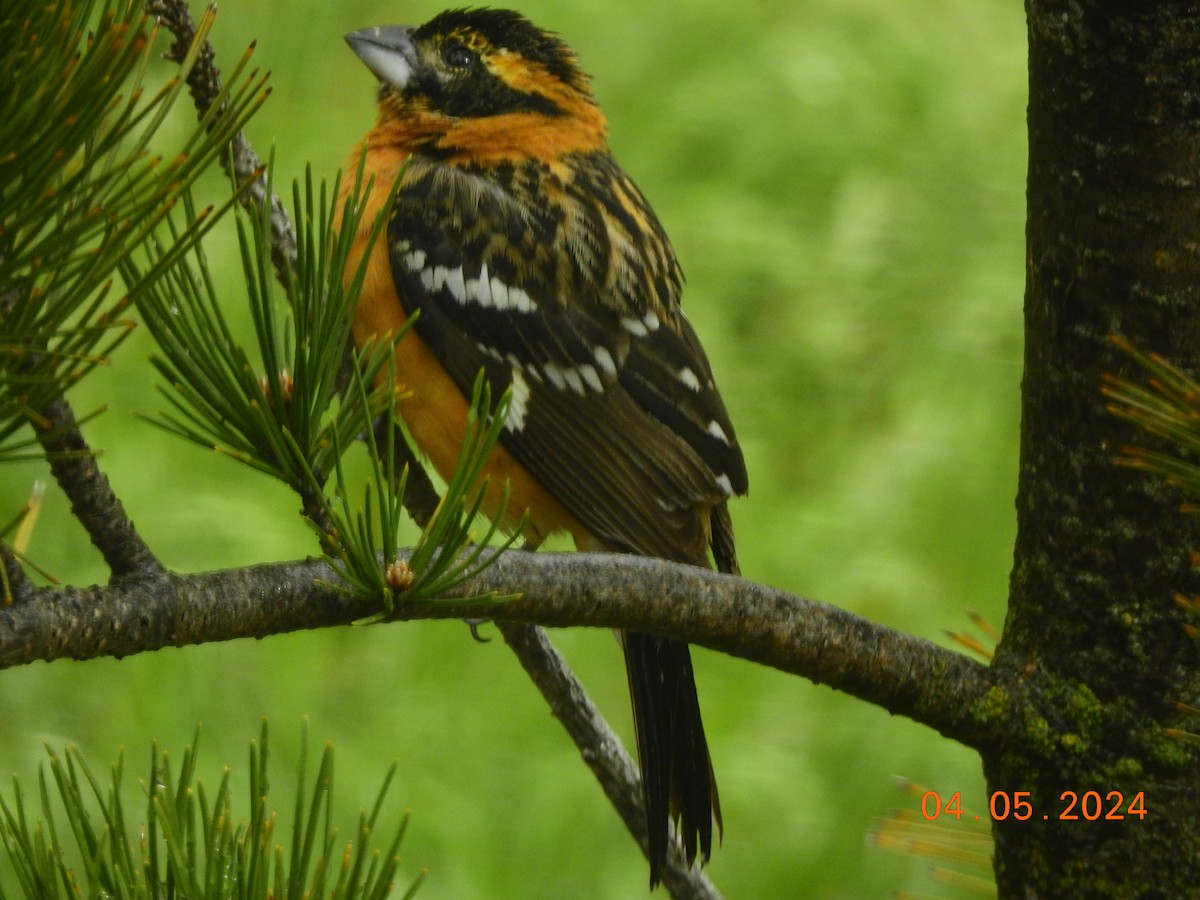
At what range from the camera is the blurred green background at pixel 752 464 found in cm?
332

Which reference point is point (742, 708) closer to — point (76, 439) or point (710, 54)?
point (710, 54)

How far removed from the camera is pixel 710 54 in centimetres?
481

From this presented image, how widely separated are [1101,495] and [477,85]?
1.62 m

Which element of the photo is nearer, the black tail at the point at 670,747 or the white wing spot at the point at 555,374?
the black tail at the point at 670,747

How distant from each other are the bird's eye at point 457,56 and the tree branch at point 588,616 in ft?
5.46

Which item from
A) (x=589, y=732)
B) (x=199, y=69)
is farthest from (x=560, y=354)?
(x=199, y=69)

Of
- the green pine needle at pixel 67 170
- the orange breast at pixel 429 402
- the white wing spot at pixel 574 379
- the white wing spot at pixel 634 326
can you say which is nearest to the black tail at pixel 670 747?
the orange breast at pixel 429 402

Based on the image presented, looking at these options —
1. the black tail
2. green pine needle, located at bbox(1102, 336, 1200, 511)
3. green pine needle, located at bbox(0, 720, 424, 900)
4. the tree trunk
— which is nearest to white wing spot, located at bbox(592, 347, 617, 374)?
the black tail

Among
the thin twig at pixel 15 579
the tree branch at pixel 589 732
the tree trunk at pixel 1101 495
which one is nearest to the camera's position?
the thin twig at pixel 15 579

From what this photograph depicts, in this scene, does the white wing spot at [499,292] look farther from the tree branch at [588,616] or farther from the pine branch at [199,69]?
the tree branch at [588,616]

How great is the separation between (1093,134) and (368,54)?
163 centimetres

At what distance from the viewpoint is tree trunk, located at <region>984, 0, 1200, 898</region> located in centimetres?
150

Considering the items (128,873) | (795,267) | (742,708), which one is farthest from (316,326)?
(795,267)

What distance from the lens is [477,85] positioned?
9.27ft
